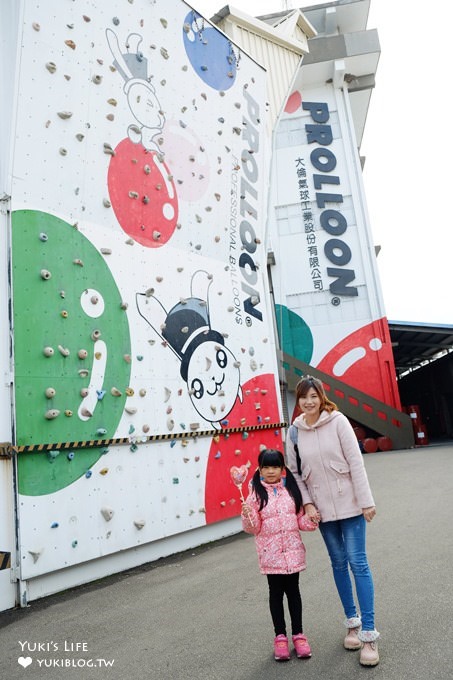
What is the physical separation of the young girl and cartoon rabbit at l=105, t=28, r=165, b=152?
4.75m

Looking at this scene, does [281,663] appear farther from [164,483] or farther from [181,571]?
[164,483]

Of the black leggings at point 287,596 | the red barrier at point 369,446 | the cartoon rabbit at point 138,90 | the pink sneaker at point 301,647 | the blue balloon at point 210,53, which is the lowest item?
the pink sneaker at point 301,647

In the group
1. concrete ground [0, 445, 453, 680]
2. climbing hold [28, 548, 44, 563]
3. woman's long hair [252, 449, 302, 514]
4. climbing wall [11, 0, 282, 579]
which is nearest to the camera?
concrete ground [0, 445, 453, 680]

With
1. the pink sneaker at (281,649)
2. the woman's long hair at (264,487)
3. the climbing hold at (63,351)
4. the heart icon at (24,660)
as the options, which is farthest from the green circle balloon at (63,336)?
the pink sneaker at (281,649)

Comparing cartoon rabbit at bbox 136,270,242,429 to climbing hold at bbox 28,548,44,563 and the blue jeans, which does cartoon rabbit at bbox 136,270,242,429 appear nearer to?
climbing hold at bbox 28,548,44,563

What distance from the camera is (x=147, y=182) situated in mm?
6641

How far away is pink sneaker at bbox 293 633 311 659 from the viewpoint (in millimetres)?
3092

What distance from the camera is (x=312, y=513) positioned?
3.24 m

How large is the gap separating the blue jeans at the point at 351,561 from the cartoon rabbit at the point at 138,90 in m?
5.11

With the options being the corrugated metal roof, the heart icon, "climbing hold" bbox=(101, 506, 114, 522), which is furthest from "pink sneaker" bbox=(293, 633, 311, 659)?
the corrugated metal roof

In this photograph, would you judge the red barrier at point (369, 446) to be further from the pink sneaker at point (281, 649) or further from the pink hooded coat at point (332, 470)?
the pink sneaker at point (281, 649)

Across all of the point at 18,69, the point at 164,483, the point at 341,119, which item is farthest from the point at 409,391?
the point at 18,69

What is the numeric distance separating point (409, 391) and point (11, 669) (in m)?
29.0

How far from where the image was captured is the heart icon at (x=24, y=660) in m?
3.45
